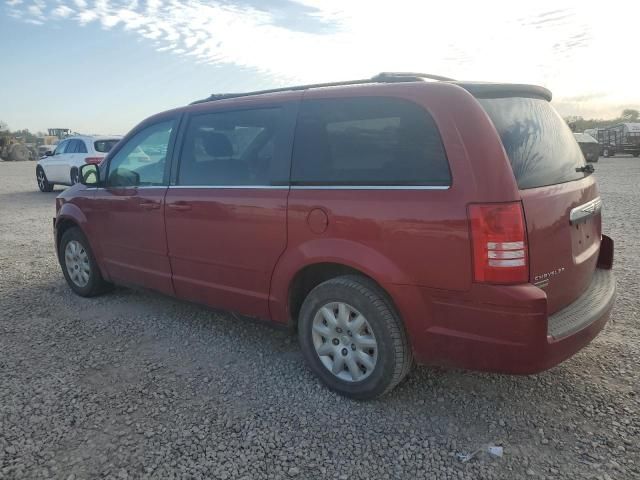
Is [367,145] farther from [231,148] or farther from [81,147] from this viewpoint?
[81,147]

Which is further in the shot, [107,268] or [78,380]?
[107,268]

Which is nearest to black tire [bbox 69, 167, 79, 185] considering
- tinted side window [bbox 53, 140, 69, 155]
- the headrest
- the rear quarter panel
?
tinted side window [bbox 53, 140, 69, 155]

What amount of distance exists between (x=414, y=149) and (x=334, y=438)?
1.62 meters

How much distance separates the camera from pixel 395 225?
8.98ft

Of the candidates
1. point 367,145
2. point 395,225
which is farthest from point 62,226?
point 395,225

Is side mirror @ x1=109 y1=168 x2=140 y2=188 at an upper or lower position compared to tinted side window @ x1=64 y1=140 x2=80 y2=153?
lower

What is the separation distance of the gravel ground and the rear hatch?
2.20ft

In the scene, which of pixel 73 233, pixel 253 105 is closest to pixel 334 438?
pixel 253 105

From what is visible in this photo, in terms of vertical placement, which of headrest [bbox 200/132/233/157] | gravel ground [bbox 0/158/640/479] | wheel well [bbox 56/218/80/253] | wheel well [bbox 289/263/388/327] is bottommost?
gravel ground [bbox 0/158/640/479]

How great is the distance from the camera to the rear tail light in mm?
2488

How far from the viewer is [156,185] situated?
13.7 feet

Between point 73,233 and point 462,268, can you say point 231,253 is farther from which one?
point 73,233

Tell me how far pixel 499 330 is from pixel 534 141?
111 cm

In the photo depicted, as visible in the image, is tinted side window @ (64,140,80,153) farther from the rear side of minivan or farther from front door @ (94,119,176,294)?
the rear side of minivan
